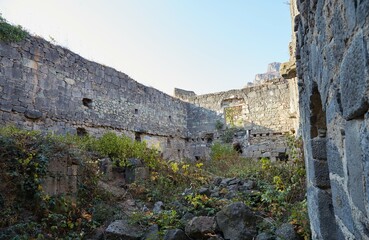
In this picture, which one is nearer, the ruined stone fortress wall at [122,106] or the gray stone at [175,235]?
the gray stone at [175,235]

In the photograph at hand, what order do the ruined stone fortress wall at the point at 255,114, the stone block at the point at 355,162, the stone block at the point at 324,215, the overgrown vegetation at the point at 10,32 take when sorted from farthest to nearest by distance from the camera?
the ruined stone fortress wall at the point at 255,114 → the overgrown vegetation at the point at 10,32 → the stone block at the point at 324,215 → the stone block at the point at 355,162

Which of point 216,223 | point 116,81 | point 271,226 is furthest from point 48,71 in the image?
point 271,226

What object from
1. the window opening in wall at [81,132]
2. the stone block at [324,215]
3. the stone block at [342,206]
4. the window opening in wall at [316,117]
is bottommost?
the stone block at [324,215]

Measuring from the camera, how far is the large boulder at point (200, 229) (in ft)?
13.3

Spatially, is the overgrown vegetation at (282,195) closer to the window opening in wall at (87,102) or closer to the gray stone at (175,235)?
the gray stone at (175,235)

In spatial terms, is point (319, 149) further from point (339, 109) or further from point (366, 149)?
point (366, 149)

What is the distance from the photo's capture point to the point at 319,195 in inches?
Answer: 93.5

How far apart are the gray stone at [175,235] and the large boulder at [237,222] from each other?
53 cm

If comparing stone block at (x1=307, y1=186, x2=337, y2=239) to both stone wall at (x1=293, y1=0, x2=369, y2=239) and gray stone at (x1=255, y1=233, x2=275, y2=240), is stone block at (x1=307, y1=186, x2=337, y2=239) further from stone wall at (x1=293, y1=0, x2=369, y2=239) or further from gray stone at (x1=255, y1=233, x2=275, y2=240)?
gray stone at (x1=255, y1=233, x2=275, y2=240)

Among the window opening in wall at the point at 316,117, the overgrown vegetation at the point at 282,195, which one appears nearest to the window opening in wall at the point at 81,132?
the overgrown vegetation at the point at 282,195

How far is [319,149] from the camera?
2461mm

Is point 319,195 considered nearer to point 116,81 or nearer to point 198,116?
point 116,81

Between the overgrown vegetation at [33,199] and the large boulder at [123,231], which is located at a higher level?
the overgrown vegetation at [33,199]

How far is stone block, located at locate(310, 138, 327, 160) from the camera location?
2.44 meters
